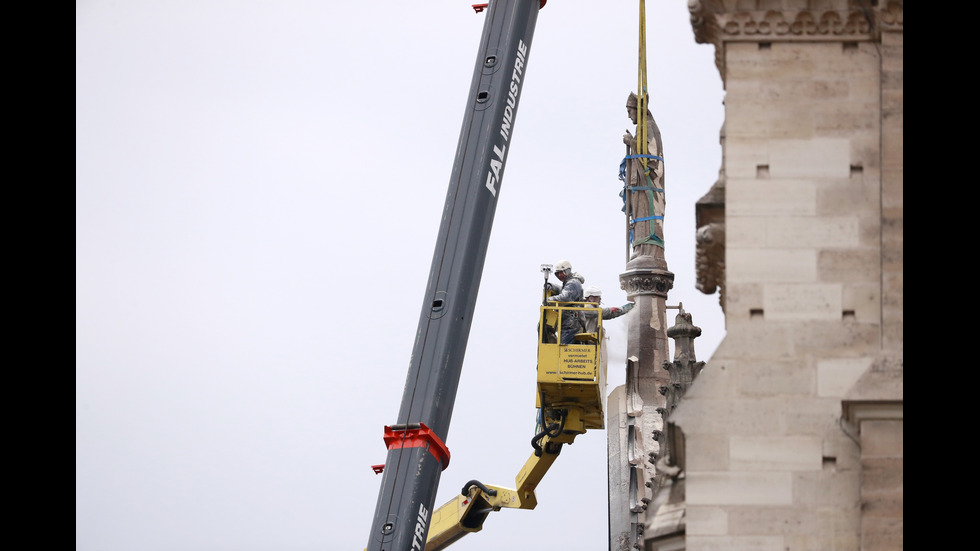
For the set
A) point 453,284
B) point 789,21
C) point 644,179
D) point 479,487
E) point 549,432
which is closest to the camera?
point 789,21

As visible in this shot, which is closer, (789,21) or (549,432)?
(789,21)

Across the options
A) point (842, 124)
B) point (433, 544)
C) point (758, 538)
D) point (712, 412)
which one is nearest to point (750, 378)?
point (712, 412)

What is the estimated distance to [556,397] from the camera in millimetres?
30375

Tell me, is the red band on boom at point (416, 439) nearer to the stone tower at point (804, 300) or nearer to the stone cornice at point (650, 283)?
the stone tower at point (804, 300)

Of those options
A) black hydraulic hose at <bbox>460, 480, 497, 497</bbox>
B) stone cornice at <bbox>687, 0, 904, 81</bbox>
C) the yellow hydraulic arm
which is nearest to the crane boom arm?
the yellow hydraulic arm

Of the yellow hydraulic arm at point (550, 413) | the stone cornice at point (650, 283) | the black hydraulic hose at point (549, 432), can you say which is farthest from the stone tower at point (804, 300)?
the stone cornice at point (650, 283)

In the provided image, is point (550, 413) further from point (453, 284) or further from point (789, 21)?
point (789, 21)

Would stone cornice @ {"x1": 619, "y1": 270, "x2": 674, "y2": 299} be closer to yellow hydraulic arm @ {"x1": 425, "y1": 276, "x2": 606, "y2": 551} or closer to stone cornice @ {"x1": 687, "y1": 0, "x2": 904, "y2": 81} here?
yellow hydraulic arm @ {"x1": 425, "y1": 276, "x2": 606, "y2": 551}

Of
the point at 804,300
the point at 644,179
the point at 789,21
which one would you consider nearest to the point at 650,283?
the point at 644,179

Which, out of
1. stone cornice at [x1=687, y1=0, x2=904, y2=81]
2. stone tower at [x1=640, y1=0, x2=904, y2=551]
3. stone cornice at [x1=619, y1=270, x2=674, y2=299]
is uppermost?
stone cornice at [x1=619, y1=270, x2=674, y2=299]

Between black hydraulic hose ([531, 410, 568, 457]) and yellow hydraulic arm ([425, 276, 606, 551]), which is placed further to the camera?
black hydraulic hose ([531, 410, 568, 457])

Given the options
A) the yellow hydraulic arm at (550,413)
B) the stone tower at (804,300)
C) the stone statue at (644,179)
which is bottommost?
the stone tower at (804,300)

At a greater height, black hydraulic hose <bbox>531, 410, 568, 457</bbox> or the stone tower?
black hydraulic hose <bbox>531, 410, 568, 457</bbox>

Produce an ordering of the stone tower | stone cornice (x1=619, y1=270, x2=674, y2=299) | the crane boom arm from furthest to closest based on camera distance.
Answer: stone cornice (x1=619, y1=270, x2=674, y2=299)
the crane boom arm
the stone tower
